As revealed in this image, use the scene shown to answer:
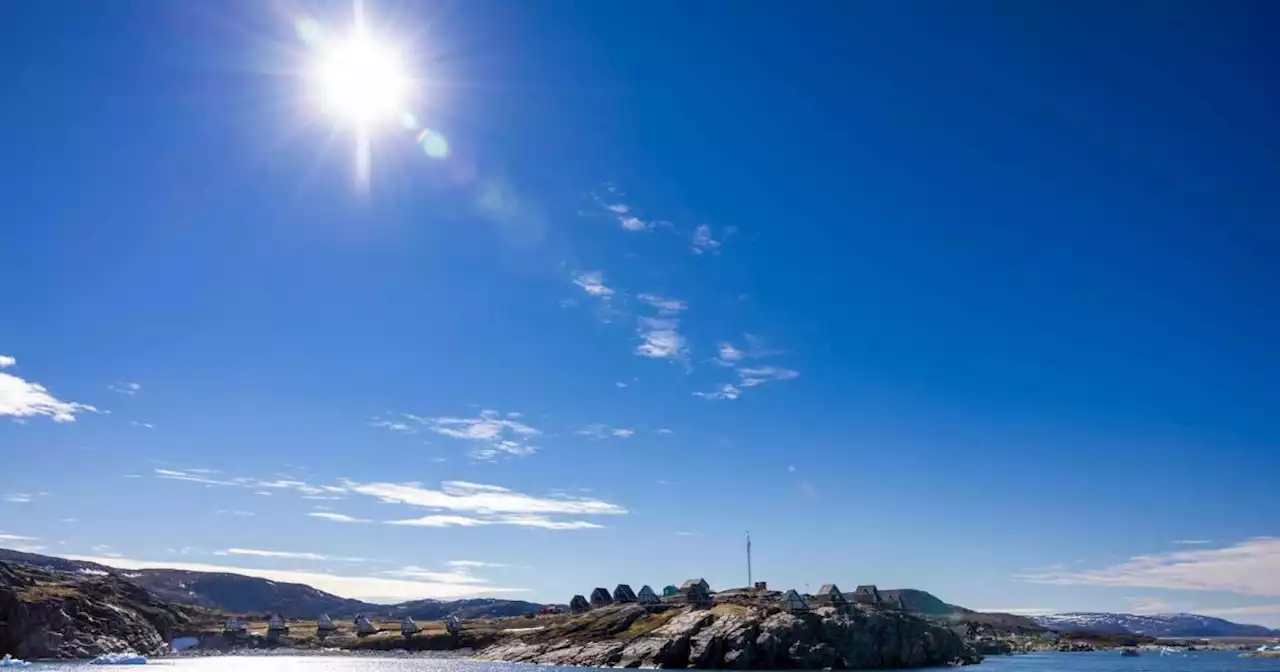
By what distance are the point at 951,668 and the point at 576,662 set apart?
70.6 m

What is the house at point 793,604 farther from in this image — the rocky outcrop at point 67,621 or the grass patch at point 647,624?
the rocky outcrop at point 67,621

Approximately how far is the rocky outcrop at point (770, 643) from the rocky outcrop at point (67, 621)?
91007mm

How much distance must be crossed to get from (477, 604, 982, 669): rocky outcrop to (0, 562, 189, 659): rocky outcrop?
299 feet

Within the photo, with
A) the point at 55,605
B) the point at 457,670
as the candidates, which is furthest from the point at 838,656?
the point at 55,605

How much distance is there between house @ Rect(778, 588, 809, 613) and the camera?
149 m

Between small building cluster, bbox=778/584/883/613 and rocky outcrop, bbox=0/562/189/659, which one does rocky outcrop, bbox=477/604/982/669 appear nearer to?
Result: small building cluster, bbox=778/584/883/613

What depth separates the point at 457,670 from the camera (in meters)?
133

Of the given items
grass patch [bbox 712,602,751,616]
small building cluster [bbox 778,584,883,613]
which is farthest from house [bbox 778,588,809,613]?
grass patch [bbox 712,602,751,616]

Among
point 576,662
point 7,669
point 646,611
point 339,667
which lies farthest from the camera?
point 646,611

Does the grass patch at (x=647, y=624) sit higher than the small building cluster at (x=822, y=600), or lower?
lower

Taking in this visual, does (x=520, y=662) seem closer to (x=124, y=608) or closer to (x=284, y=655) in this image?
(x=284, y=655)

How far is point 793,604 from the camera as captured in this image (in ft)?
529

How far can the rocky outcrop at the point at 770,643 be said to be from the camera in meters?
138

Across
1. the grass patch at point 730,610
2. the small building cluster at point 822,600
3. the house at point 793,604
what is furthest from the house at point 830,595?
the grass patch at point 730,610
